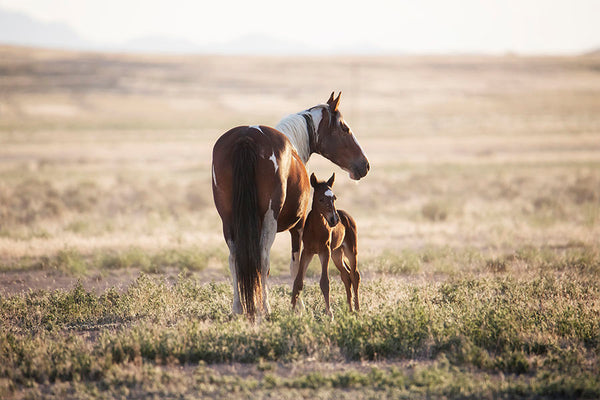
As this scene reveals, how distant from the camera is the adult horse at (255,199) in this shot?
6.34 m

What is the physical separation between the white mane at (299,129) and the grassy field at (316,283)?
1989mm

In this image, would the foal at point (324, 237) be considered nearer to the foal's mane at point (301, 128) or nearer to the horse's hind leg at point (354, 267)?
the horse's hind leg at point (354, 267)

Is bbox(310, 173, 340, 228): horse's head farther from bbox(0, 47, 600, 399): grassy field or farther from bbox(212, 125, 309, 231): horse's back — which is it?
bbox(0, 47, 600, 399): grassy field

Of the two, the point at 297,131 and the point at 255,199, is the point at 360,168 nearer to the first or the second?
the point at 297,131

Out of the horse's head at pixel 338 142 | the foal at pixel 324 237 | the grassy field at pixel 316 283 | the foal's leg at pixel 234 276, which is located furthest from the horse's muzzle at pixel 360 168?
the foal's leg at pixel 234 276

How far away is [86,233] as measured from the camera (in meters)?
14.4

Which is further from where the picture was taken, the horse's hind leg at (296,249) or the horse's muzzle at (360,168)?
the horse's muzzle at (360,168)

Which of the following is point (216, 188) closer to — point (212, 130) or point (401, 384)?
point (401, 384)

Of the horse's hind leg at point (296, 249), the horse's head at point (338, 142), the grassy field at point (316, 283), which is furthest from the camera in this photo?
the horse's head at point (338, 142)

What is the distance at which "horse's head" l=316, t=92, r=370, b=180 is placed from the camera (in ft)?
26.0

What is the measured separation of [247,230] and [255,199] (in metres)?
0.35

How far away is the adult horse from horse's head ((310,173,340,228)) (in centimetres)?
12

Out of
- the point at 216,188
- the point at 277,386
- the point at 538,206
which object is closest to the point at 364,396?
the point at 277,386

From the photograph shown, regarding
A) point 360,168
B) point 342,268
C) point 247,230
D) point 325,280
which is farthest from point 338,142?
point 247,230
